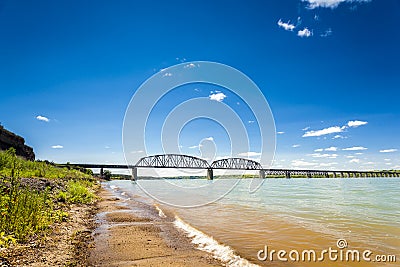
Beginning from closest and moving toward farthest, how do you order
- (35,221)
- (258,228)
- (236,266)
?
(236,266)
(35,221)
(258,228)

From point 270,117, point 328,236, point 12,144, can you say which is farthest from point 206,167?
point 328,236

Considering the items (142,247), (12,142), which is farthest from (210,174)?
(142,247)

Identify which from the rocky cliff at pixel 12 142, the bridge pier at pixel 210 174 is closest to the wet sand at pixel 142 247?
the rocky cliff at pixel 12 142

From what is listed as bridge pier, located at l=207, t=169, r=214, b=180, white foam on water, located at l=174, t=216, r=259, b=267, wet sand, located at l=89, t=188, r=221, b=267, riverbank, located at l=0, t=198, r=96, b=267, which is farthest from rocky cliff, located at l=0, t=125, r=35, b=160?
bridge pier, located at l=207, t=169, r=214, b=180

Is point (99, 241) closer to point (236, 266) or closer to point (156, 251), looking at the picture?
point (156, 251)

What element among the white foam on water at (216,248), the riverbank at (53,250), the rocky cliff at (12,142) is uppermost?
the rocky cliff at (12,142)

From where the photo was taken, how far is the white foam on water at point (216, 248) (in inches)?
271

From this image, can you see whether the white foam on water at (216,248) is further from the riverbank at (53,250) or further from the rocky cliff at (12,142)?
the rocky cliff at (12,142)

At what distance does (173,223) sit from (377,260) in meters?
7.96

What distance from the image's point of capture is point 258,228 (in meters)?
11.6

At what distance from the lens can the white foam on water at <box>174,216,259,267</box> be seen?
688 cm

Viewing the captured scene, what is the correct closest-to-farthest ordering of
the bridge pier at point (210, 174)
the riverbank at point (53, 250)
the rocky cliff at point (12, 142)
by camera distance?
the riverbank at point (53, 250)
the rocky cliff at point (12, 142)
the bridge pier at point (210, 174)

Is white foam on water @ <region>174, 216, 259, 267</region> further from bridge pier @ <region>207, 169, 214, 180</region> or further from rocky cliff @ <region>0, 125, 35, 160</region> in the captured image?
bridge pier @ <region>207, 169, 214, 180</region>

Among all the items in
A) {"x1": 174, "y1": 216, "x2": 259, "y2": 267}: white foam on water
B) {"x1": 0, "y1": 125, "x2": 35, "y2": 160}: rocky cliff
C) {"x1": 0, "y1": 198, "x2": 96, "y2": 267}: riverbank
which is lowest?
{"x1": 174, "y1": 216, "x2": 259, "y2": 267}: white foam on water
